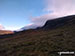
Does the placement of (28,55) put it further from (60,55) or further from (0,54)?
(0,54)

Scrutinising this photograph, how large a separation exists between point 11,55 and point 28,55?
3.21 meters

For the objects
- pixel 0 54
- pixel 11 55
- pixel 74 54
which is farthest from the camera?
pixel 0 54

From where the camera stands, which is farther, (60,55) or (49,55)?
(49,55)

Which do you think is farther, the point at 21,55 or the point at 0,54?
the point at 0,54

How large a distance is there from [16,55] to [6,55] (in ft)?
8.82

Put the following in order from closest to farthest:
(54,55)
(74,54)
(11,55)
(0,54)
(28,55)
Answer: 1. (74,54)
2. (54,55)
3. (28,55)
4. (11,55)
5. (0,54)

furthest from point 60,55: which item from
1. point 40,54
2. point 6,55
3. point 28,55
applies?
point 6,55

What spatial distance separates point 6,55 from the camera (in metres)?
21.2

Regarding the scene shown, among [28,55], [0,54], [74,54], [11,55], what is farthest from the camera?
[0,54]

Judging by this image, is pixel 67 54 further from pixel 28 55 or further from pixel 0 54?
pixel 0 54

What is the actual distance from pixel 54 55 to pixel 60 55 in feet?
3.48

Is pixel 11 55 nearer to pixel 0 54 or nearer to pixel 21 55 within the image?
pixel 21 55

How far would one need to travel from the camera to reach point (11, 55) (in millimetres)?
20062

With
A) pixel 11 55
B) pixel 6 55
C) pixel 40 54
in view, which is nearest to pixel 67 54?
pixel 40 54
